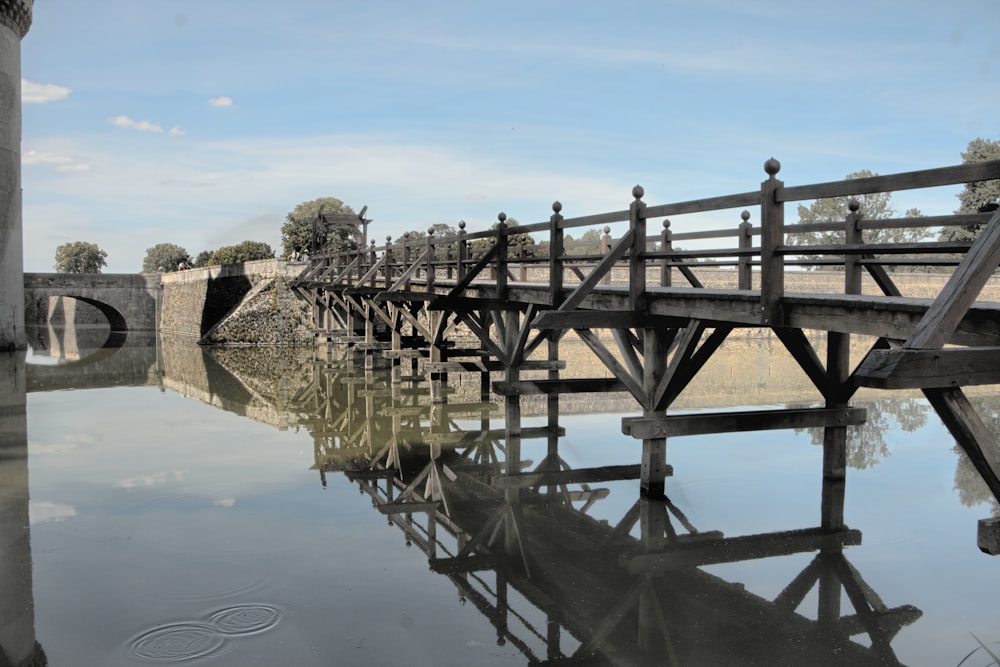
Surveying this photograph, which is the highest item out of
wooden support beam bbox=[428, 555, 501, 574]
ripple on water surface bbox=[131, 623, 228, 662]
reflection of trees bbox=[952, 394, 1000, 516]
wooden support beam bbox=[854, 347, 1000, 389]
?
wooden support beam bbox=[854, 347, 1000, 389]

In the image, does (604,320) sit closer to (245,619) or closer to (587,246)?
(245,619)

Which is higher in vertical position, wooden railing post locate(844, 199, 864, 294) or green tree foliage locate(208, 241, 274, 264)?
green tree foliage locate(208, 241, 274, 264)

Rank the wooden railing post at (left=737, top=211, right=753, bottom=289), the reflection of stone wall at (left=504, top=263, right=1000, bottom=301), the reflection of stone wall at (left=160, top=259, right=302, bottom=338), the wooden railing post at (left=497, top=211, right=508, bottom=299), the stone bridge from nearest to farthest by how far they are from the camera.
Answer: the wooden railing post at (left=737, top=211, right=753, bottom=289) < the wooden railing post at (left=497, top=211, right=508, bottom=299) < the reflection of stone wall at (left=160, top=259, right=302, bottom=338) < the reflection of stone wall at (left=504, top=263, right=1000, bottom=301) < the stone bridge

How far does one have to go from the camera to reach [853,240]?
22.8ft

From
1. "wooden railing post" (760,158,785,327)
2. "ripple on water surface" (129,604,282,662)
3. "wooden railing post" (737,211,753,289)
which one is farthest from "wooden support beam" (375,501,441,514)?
"wooden railing post" (737,211,753,289)

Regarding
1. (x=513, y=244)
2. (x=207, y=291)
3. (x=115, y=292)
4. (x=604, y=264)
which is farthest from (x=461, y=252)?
(x=115, y=292)

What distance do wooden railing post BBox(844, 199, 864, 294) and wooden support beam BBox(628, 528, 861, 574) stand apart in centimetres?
194

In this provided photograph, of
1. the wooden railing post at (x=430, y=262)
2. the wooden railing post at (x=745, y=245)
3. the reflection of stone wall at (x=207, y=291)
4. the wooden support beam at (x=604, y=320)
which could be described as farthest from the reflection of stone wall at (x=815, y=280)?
the wooden support beam at (x=604, y=320)

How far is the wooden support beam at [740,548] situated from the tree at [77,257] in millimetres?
97837

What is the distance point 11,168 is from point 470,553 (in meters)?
21.4

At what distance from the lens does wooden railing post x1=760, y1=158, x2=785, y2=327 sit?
586cm

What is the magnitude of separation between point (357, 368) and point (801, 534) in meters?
13.9

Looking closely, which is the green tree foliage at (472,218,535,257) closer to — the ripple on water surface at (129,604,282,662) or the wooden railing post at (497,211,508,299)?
the wooden railing post at (497,211,508,299)

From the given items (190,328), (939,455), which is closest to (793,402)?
(939,455)
